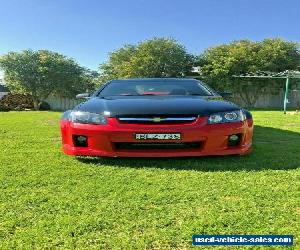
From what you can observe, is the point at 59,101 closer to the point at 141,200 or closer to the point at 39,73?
the point at 39,73

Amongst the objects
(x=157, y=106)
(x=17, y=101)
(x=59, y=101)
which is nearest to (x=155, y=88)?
(x=157, y=106)

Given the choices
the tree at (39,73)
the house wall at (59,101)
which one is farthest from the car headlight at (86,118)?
the house wall at (59,101)

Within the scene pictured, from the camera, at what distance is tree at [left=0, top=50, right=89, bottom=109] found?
24.8 meters

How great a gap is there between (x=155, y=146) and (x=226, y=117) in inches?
31.3

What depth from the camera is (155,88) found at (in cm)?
527

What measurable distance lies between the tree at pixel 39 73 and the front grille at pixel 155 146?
21.9m

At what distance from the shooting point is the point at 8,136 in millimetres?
6398

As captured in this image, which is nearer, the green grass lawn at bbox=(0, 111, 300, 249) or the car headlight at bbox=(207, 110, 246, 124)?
the green grass lawn at bbox=(0, 111, 300, 249)

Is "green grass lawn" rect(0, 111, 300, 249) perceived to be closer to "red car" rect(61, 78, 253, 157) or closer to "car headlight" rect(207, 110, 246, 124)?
"red car" rect(61, 78, 253, 157)

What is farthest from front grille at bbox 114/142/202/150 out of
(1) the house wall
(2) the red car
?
(1) the house wall

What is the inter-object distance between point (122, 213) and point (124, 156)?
139 centimetres

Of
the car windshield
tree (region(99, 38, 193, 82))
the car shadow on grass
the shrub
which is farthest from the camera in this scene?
the shrub

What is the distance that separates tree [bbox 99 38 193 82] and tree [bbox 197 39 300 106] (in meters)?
1.56

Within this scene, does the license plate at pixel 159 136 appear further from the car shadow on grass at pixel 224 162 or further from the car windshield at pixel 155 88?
the car windshield at pixel 155 88
